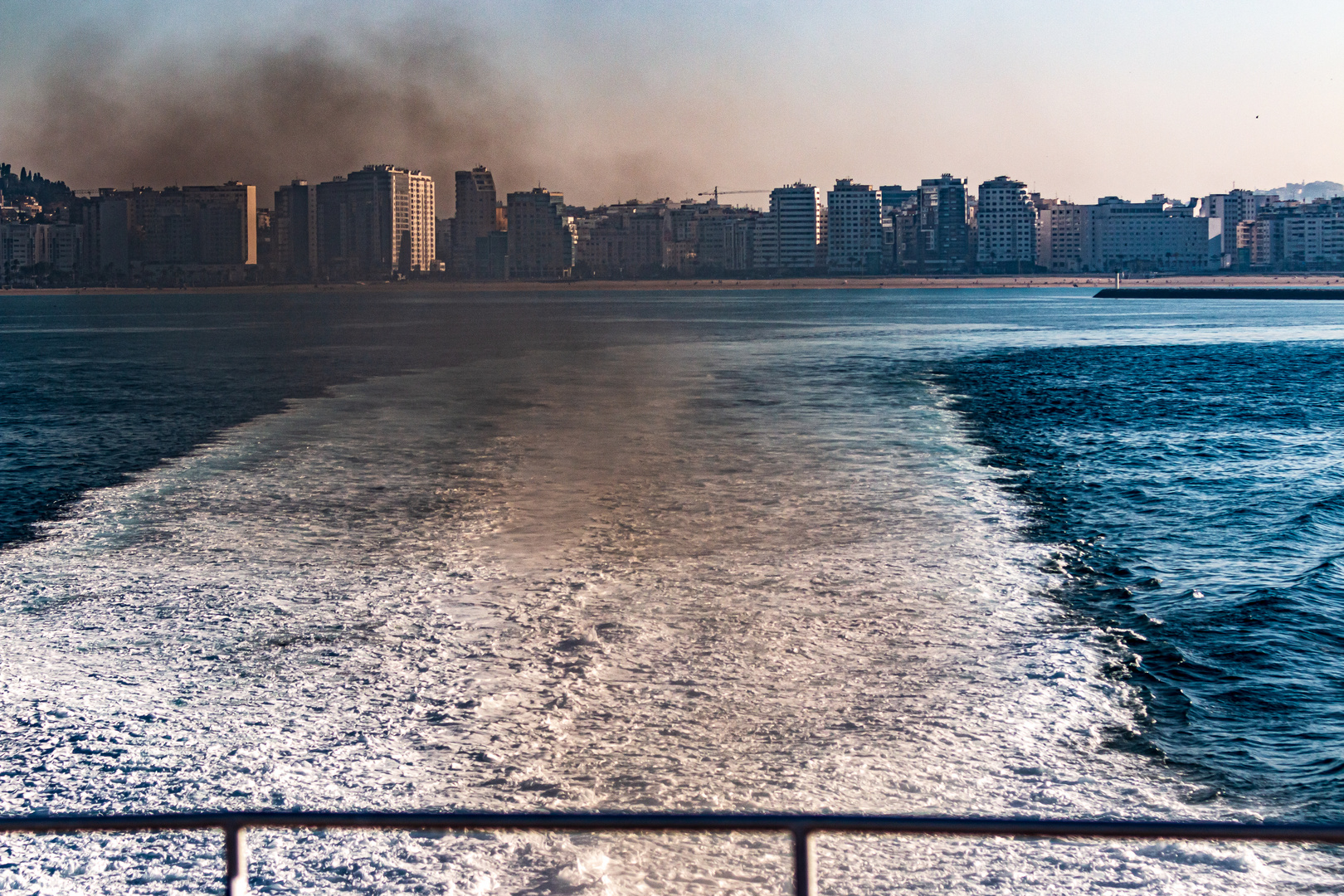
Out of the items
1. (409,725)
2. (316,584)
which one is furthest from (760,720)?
(316,584)

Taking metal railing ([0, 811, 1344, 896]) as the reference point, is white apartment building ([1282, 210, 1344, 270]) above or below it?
above

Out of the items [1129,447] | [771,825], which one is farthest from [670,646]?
[1129,447]

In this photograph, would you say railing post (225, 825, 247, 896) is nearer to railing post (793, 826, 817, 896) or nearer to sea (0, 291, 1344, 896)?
railing post (793, 826, 817, 896)

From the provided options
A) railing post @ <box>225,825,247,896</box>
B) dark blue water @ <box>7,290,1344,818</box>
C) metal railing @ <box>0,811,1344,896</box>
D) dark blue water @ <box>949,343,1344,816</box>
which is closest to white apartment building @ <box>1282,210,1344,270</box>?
dark blue water @ <box>7,290,1344,818</box>

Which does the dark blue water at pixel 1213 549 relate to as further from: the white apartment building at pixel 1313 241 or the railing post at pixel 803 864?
the white apartment building at pixel 1313 241

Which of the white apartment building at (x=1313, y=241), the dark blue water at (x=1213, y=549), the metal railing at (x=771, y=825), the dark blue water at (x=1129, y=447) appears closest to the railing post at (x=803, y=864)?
the metal railing at (x=771, y=825)

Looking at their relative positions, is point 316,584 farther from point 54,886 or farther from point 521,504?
point 54,886
